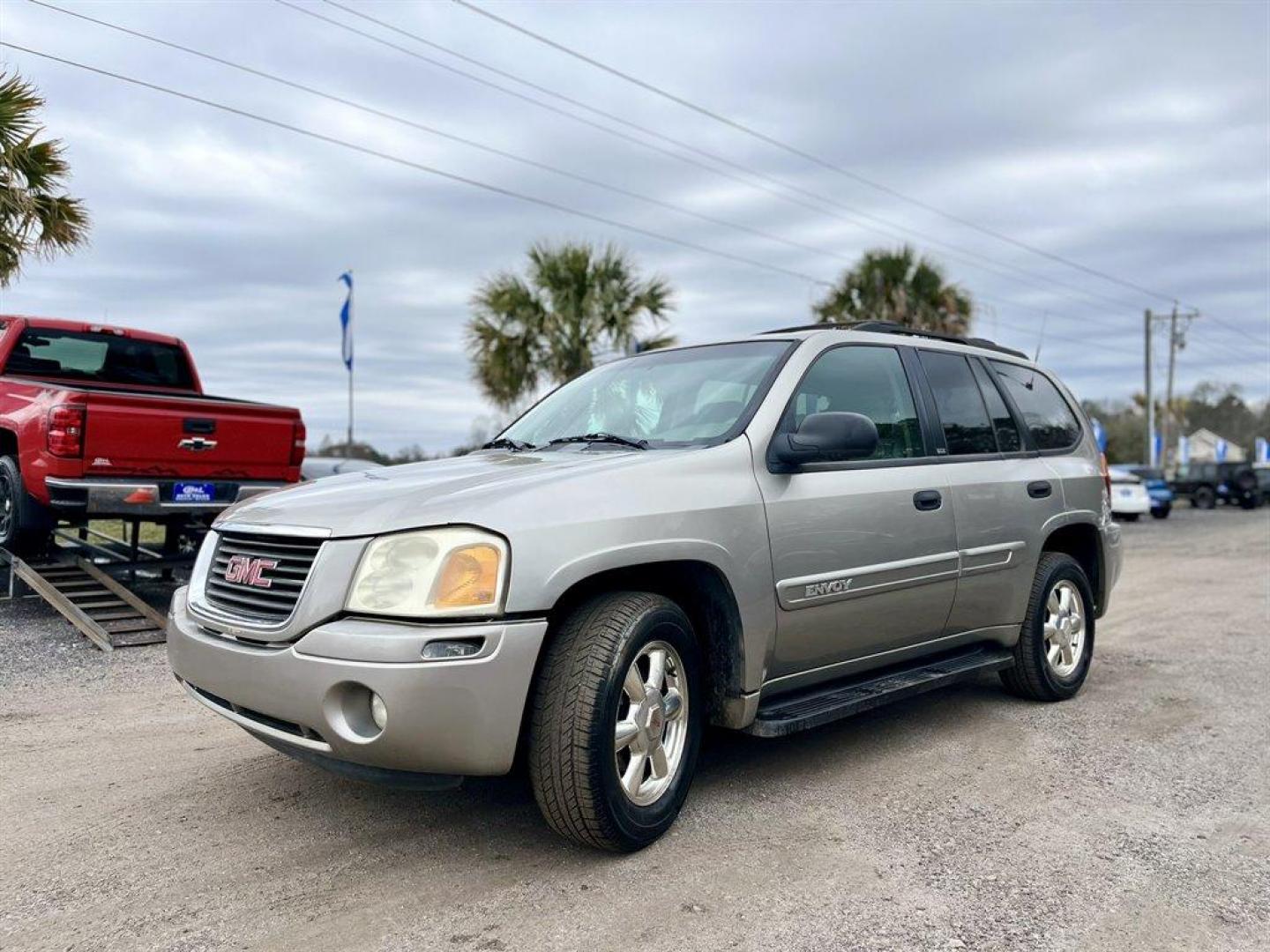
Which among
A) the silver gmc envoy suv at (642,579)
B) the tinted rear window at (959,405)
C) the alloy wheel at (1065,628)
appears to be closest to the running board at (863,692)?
the silver gmc envoy suv at (642,579)

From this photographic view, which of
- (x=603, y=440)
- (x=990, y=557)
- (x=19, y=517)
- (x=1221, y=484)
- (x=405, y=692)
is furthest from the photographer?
(x=1221, y=484)

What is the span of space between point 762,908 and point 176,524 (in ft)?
22.4

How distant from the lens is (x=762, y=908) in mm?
2906

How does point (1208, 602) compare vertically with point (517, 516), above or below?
below

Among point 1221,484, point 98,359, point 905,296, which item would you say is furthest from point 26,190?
point 1221,484

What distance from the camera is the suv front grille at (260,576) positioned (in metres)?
3.18

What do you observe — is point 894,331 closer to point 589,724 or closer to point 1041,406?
point 1041,406

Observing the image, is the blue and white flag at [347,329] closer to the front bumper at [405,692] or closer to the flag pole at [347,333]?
the flag pole at [347,333]

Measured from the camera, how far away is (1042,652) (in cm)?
514

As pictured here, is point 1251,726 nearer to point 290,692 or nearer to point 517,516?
point 517,516

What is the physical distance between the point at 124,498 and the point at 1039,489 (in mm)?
5917

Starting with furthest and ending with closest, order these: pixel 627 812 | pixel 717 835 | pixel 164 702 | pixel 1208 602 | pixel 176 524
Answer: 1. pixel 1208 602
2. pixel 176 524
3. pixel 164 702
4. pixel 717 835
5. pixel 627 812

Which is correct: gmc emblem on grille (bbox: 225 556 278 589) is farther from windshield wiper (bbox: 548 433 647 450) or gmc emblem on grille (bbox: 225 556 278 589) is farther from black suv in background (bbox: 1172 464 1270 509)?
black suv in background (bbox: 1172 464 1270 509)

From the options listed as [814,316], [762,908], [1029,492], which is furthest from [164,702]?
[814,316]
